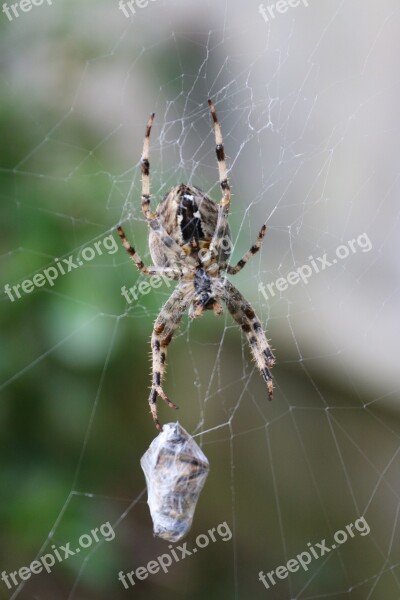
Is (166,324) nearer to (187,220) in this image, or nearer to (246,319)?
(246,319)

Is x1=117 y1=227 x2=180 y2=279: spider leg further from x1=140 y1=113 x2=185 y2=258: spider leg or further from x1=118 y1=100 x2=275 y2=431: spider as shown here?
x1=140 y1=113 x2=185 y2=258: spider leg

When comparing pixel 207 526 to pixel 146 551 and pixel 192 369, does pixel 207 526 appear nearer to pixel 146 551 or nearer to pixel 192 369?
pixel 146 551

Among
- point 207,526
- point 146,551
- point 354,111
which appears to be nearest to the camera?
point 146,551

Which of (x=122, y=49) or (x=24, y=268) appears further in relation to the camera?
(x=122, y=49)

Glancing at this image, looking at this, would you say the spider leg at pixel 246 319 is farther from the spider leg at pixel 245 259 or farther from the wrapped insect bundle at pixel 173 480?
the wrapped insect bundle at pixel 173 480

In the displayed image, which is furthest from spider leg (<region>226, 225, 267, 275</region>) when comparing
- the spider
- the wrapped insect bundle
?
the wrapped insect bundle

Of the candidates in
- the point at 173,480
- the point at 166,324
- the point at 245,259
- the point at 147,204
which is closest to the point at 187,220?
the point at 147,204

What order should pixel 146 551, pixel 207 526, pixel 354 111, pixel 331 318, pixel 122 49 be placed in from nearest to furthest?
pixel 122 49 < pixel 146 551 < pixel 354 111 < pixel 207 526 < pixel 331 318

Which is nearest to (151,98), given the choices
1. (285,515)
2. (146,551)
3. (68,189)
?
(68,189)
